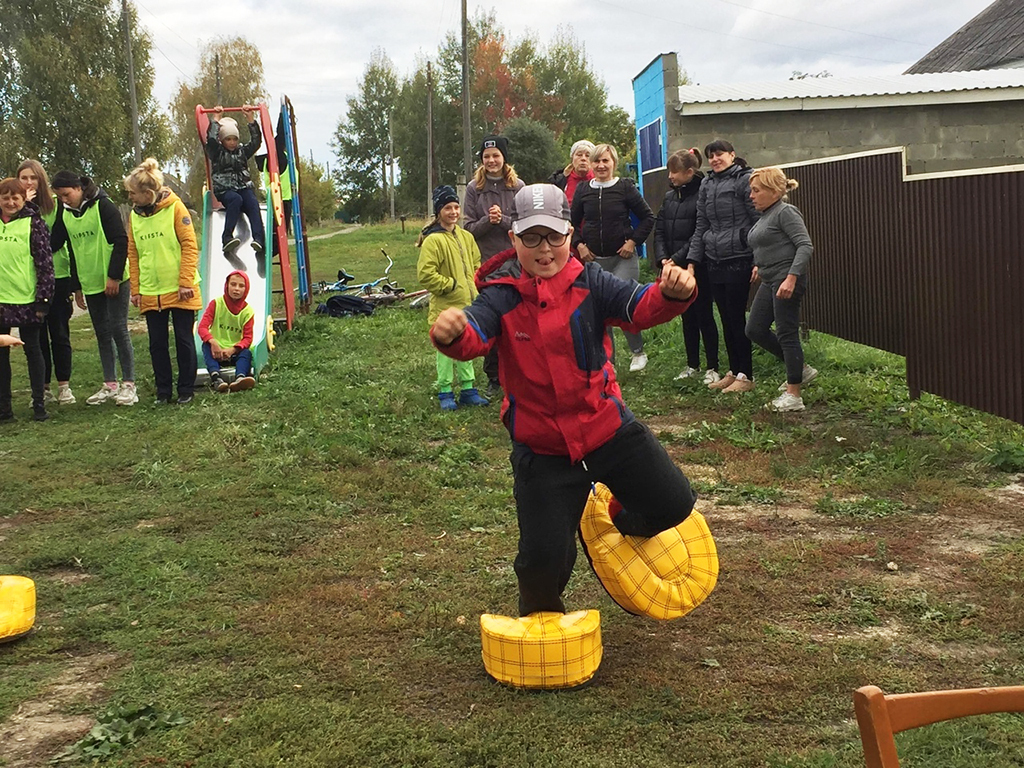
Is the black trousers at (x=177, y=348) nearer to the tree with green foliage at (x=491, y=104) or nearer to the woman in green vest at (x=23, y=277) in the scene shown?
→ the woman in green vest at (x=23, y=277)

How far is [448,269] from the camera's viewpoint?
9148mm

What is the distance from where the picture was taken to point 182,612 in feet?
15.7

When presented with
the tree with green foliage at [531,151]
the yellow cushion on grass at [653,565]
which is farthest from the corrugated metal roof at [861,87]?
→ the tree with green foliage at [531,151]

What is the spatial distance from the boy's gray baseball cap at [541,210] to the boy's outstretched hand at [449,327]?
448mm

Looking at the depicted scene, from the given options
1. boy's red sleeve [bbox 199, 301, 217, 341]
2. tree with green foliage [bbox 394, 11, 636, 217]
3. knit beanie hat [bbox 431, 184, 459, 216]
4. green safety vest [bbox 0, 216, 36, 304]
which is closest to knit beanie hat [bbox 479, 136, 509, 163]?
knit beanie hat [bbox 431, 184, 459, 216]

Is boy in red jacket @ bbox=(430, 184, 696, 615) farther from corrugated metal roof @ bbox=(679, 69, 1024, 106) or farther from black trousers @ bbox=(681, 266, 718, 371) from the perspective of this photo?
corrugated metal roof @ bbox=(679, 69, 1024, 106)

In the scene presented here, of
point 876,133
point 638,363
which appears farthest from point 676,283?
point 876,133

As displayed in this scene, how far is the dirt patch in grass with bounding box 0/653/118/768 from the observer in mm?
3576

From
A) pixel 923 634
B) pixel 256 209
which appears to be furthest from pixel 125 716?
pixel 256 209

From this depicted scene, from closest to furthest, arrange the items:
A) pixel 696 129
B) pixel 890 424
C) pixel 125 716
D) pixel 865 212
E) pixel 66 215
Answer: pixel 125 716, pixel 890 424, pixel 865 212, pixel 66 215, pixel 696 129

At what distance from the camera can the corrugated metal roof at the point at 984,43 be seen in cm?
3023

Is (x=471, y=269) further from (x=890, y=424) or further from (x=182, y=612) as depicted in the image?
(x=182, y=612)

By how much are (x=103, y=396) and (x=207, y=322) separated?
4.99 feet

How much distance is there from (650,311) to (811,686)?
4.76 feet
